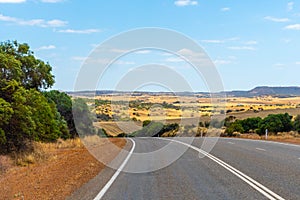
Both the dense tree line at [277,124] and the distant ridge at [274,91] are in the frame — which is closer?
the dense tree line at [277,124]

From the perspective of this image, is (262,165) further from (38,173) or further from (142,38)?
(38,173)

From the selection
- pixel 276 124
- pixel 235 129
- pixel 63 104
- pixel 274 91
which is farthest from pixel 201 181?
pixel 274 91

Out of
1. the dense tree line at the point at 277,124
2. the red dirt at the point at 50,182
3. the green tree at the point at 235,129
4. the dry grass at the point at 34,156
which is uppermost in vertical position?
the red dirt at the point at 50,182

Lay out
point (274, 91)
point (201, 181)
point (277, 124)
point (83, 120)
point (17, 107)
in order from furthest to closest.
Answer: point (274, 91)
point (277, 124)
point (83, 120)
point (17, 107)
point (201, 181)

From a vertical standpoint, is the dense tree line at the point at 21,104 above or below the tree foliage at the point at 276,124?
above

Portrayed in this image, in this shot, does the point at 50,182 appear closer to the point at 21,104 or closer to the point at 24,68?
the point at 21,104

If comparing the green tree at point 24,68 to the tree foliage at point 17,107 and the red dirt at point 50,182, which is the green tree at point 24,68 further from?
the red dirt at point 50,182

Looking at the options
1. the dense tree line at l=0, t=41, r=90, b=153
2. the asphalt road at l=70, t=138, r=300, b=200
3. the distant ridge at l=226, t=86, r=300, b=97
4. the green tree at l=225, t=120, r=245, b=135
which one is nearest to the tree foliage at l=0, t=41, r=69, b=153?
the dense tree line at l=0, t=41, r=90, b=153

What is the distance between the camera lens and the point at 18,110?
70.8 ft

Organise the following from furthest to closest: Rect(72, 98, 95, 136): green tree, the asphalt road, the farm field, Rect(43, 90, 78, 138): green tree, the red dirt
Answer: Rect(43, 90, 78, 138): green tree < Rect(72, 98, 95, 136): green tree < the farm field < the red dirt < the asphalt road

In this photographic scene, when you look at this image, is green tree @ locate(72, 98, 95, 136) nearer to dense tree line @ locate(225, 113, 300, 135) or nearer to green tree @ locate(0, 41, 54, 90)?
green tree @ locate(0, 41, 54, 90)

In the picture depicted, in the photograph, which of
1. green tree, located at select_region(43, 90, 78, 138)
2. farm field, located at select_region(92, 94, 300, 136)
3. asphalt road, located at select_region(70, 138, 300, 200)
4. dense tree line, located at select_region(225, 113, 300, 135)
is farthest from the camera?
dense tree line, located at select_region(225, 113, 300, 135)

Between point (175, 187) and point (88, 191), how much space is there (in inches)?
87.6

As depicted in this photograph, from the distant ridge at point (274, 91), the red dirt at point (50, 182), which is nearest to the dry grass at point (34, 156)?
the red dirt at point (50, 182)
